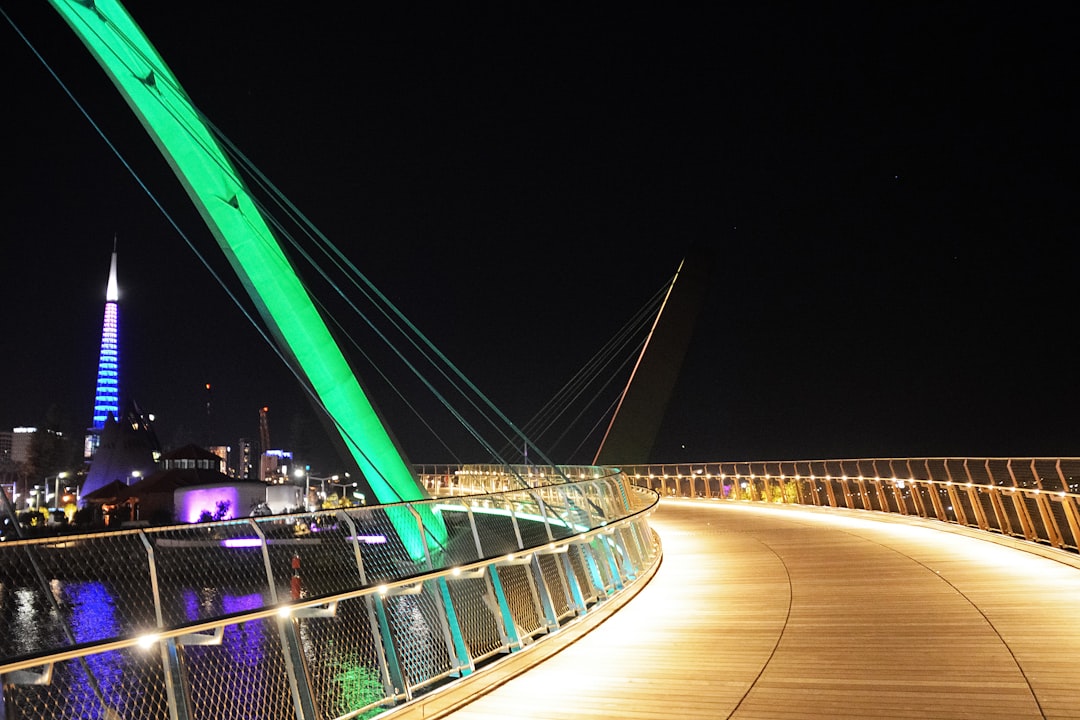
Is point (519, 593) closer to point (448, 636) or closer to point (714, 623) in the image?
point (714, 623)

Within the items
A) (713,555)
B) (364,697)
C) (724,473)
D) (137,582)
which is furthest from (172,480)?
(713,555)

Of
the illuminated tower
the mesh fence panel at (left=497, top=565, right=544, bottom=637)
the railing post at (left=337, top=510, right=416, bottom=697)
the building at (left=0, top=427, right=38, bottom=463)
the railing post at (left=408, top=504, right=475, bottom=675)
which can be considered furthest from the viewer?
the illuminated tower

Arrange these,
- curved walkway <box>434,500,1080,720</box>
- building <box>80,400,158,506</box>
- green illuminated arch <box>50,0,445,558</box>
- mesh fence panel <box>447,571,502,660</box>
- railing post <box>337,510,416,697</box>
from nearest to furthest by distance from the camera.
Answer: curved walkway <box>434,500,1080,720</box>
railing post <box>337,510,416,697</box>
mesh fence panel <box>447,571,502,660</box>
green illuminated arch <box>50,0,445,558</box>
building <box>80,400,158,506</box>

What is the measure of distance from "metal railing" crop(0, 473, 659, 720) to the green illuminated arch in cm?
196

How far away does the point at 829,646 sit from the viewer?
6.48 m

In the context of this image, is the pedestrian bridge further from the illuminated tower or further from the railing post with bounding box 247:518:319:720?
the illuminated tower

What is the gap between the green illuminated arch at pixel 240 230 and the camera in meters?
15.0

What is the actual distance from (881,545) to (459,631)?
9.79 m

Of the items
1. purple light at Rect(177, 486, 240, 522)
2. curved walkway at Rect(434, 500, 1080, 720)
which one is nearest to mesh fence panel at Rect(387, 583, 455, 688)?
curved walkway at Rect(434, 500, 1080, 720)

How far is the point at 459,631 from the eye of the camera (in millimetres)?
6105

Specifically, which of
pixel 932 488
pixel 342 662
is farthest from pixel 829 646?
pixel 342 662

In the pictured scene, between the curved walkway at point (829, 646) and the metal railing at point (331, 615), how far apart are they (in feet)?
1.98

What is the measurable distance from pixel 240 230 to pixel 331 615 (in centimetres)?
1438

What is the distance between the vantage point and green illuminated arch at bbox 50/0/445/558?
1503 centimetres
